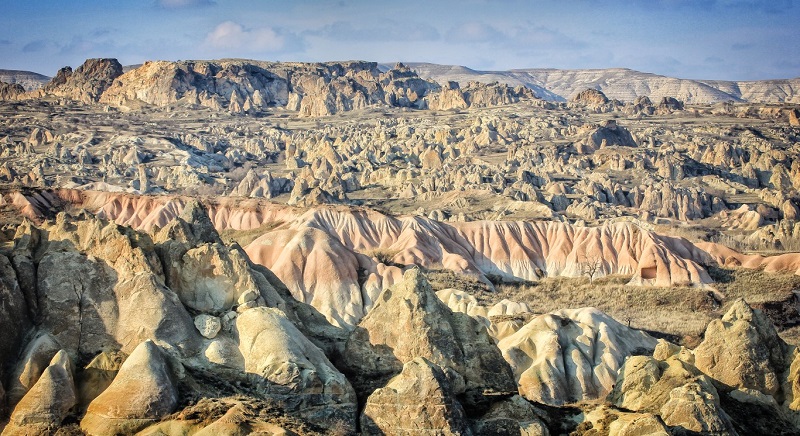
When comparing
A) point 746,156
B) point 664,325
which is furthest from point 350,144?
point 664,325

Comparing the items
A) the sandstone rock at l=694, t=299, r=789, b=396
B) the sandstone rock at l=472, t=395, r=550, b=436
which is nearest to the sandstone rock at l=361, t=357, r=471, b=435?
the sandstone rock at l=472, t=395, r=550, b=436

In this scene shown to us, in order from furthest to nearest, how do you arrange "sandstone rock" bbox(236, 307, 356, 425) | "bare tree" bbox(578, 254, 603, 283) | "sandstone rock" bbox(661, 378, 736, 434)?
"bare tree" bbox(578, 254, 603, 283)
"sandstone rock" bbox(661, 378, 736, 434)
"sandstone rock" bbox(236, 307, 356, 425)

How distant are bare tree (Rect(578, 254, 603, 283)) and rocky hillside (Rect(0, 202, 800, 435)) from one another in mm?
55585

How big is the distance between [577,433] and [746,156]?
557 feet

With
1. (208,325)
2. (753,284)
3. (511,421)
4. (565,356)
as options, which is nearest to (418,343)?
(511,421)

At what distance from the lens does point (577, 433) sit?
15.7 meters

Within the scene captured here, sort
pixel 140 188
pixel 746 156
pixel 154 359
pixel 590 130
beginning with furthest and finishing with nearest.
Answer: pixel 590 130 < pixel 746 156 < pixel 140 188 < pixel 154 359

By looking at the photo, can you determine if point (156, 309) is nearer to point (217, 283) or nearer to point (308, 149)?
point (217, 283)

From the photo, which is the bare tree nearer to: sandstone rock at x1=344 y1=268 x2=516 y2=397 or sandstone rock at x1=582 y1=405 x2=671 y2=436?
sandstone rock at x1=344 y1=268 x2=516 y2=397

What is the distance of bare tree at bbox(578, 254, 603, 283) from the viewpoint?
7738 cm

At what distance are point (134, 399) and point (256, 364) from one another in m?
2.64

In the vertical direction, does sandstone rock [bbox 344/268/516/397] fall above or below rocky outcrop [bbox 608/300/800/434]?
above

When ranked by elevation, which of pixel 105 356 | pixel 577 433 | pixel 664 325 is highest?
pixel 105 356

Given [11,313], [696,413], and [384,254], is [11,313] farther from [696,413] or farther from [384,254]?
[384,254]
